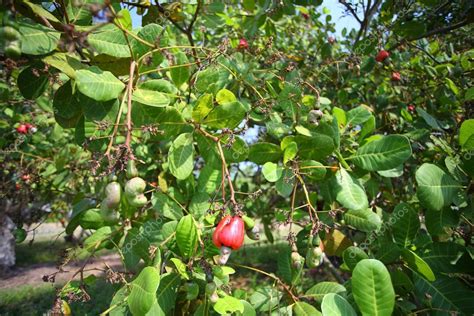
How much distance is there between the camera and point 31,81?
1.05 meters

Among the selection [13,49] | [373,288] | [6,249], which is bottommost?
[6,249]

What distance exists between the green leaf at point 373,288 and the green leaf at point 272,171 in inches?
14.9

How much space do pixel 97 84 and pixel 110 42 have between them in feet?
0.65

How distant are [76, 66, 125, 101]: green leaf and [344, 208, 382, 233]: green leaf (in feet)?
2.87

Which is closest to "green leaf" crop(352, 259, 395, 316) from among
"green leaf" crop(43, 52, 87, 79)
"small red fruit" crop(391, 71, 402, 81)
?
"green leaf" crop(43, 52, 87, 79)

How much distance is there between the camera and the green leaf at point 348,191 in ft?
3.67

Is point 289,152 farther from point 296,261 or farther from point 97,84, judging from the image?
point 97,84

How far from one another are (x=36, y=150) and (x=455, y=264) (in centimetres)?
307

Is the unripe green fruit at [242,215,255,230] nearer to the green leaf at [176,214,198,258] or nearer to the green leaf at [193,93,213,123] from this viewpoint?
the green leaf at [176,214,198,258]

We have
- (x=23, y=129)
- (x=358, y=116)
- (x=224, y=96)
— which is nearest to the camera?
(x=224, y=96)

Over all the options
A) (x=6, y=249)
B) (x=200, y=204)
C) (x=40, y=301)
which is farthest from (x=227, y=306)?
(x=6, y=249)

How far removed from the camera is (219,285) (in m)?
1.07

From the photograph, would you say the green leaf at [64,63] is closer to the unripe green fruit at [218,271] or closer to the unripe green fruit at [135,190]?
the unripe green fruit at [135,190]

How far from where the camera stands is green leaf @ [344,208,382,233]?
3.84 feet
